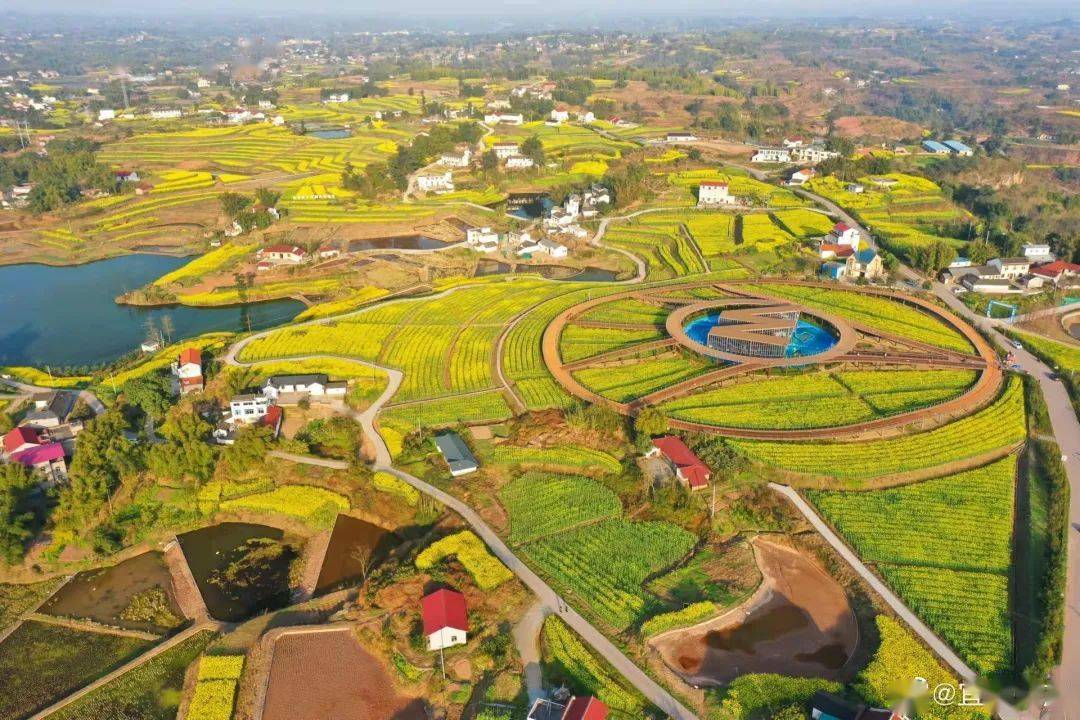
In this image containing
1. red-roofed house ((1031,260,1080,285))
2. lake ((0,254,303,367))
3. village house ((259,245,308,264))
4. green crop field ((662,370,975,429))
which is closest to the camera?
green crop field ((662,370,975,429))

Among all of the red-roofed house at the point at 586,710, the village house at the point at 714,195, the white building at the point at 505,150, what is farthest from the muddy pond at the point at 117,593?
the white building at the point at 505,150

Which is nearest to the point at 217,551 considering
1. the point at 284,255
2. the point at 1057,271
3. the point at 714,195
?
the point at 284,255

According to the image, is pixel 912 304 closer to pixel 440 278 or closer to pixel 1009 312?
pixel 1009 312

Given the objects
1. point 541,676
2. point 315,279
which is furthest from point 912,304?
point 315,279

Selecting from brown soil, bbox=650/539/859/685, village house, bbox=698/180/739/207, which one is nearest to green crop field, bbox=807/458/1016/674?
brown soil, bbox=650/539/859/685

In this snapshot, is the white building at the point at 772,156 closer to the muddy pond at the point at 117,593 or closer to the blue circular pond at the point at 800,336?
the blue circular pond at the point at 800,336

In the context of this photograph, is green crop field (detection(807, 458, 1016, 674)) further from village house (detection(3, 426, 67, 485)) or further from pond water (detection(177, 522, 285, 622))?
village house (detection(3, 426, 67, 485))
